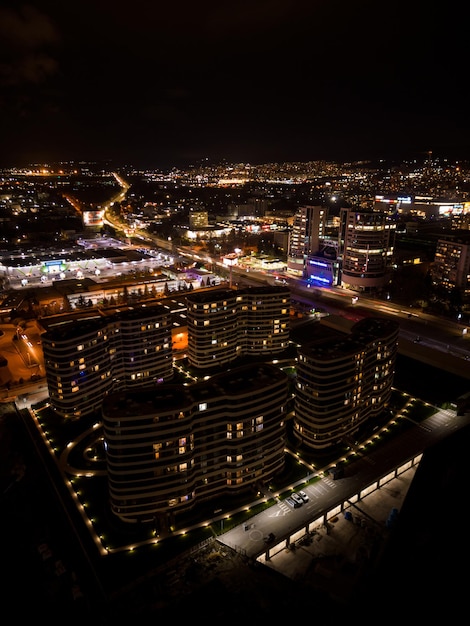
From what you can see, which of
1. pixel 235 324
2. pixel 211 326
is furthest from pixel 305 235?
pixel 211 326

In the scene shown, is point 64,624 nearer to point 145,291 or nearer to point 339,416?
point 339,416

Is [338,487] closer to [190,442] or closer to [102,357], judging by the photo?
[190,442]

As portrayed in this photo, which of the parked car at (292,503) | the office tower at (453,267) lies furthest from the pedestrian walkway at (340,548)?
the office tower at (453,267)

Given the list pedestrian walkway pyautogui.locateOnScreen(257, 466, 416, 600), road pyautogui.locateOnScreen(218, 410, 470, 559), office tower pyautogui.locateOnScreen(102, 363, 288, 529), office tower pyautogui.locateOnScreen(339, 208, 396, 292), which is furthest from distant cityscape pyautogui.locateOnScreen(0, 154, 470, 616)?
pedestrian walkway pyautogui.locateOnScreen(257, 466, 416, 600)

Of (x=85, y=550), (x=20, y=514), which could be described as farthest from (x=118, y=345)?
(x=85, y=550)

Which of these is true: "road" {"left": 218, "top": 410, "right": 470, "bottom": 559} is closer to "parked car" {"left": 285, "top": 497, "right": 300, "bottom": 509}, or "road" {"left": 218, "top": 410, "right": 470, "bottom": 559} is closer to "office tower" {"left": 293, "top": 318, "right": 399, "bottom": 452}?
"parked car" {"left": 285, "top": 497, "right": 300, "bottom": 509}

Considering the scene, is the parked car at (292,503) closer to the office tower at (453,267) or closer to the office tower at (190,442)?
the office tower at (190,442)

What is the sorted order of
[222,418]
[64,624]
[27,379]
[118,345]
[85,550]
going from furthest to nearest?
[27,379], [118,345], [222,418], [85,550], [64,624]
